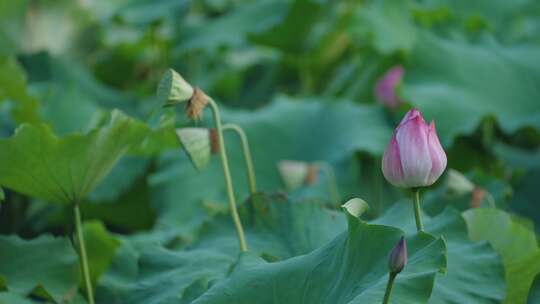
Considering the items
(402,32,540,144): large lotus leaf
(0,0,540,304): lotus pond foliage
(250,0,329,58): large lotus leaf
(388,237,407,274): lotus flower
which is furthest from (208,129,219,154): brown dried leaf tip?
(250,0,329,58): large lotus leaf

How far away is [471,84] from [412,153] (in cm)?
115

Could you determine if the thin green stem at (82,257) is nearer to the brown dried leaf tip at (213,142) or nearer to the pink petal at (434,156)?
the brown dried leaf tip at (213,142)

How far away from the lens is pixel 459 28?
2.25 metres

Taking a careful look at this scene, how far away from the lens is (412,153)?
0.99 m

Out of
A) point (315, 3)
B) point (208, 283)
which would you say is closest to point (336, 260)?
point (208, 283)

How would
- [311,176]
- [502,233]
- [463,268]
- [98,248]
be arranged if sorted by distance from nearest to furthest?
[463,268], [502,233], [98,248], [311,176]

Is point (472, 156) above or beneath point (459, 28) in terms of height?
beneath

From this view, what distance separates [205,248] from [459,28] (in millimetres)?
1147

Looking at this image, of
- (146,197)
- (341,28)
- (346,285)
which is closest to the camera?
(346,285)

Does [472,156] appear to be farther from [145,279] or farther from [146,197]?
[145,279]

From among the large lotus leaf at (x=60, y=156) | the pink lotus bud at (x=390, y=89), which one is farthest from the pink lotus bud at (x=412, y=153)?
the pink lotus bud at (x=390, y=89)

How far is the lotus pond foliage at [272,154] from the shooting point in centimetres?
102

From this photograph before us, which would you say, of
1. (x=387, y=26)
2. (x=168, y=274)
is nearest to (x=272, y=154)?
(x=387, y=26)

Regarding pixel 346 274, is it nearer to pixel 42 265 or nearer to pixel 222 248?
pixel 222 248
